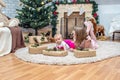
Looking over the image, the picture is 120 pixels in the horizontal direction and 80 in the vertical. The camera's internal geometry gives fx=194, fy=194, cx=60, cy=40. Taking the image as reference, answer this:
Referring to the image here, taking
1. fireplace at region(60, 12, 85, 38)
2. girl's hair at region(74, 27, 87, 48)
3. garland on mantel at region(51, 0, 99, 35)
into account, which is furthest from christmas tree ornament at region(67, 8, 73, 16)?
girl's hair at region(74, 27, 87, 48)

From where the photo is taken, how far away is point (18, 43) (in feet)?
15.6

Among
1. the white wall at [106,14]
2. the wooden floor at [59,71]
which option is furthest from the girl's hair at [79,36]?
the white wall at [106,14]

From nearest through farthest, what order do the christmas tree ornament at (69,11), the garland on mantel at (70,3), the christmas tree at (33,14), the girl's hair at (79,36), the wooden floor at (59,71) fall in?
the wooden floor at (59,71)
the girl's hair at (79,36)
the christmas tree at (33,14)
the garland on mantel at (70,3)
the christmas tree ornament at (69,11)

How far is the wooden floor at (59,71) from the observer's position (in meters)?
2.64

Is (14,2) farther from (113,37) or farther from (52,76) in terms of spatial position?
(52,76)

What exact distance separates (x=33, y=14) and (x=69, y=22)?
155 cm

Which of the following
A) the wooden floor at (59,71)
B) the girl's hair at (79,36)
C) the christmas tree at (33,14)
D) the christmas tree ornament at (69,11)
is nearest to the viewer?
the wooden floor at (59,71)

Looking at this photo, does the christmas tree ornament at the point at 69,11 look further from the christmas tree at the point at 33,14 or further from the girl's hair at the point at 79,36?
the girl's hair at the point at 79,36

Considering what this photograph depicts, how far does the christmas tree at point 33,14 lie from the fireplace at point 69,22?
1092 millimetres

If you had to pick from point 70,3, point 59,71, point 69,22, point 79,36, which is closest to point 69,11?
point 70,3

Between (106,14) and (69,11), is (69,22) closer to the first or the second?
(69,11)

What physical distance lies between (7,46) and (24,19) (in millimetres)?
1888

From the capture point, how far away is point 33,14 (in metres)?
6.07

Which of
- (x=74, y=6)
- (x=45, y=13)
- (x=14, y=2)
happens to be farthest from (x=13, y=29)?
(x=74, y=6)
